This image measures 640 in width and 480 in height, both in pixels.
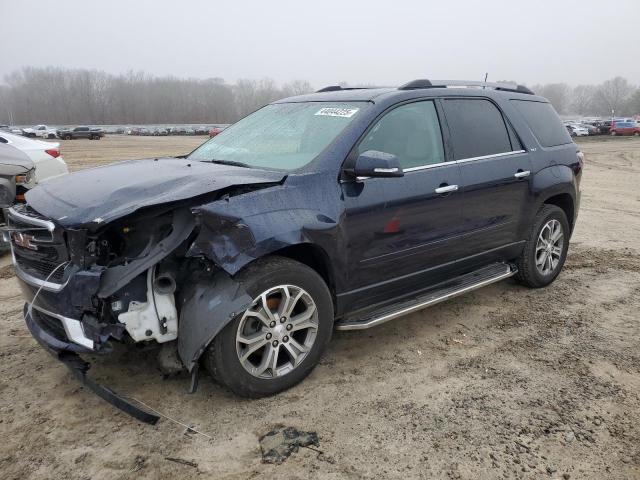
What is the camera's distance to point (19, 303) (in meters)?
4.69

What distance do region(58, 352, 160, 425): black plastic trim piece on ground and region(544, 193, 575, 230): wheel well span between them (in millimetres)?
4171

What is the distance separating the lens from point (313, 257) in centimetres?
332

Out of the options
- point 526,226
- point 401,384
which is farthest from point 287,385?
point 526,226

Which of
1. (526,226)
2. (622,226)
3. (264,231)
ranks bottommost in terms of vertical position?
(622,226)

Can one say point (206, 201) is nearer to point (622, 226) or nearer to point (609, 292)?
point (609, 292)

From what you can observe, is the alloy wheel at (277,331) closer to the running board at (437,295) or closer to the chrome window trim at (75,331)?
the running board at (437,295)

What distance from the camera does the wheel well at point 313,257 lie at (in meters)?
3.20

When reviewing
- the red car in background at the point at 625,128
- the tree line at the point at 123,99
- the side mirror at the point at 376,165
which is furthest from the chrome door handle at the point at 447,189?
the tree line at the point at 123,99

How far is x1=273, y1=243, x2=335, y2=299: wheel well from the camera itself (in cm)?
320

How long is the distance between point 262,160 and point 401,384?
179 centimetres

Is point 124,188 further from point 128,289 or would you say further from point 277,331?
point 277,331

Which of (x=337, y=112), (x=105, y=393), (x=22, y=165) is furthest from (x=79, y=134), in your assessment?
(x=105, y=393)

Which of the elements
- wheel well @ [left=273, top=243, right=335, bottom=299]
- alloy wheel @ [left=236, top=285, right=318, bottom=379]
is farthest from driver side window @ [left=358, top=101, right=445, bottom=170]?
alloy wheel @ [left=236, top=285, right=318, bottom=379]

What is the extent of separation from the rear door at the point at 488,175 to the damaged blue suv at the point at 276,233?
Answer: 17 millimetres
